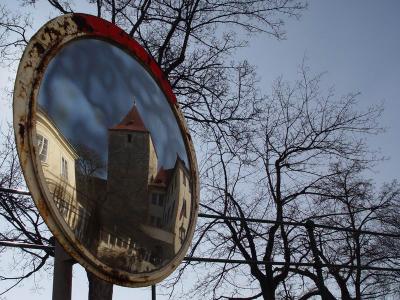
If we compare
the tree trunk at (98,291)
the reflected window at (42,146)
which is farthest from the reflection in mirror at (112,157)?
the tree trunk at (98,291)

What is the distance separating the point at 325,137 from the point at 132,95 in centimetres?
1077

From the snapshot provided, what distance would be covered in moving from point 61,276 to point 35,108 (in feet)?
1.55

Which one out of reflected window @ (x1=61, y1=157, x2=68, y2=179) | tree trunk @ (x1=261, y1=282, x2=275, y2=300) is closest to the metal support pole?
reflected window @ (x1=61, y1=157, x2=68, y2=179)

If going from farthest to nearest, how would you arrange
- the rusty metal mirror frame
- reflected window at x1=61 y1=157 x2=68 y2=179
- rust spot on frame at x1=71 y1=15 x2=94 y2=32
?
rust spot on frame at x1=71 y1=15 x2=94 y2=32, reflected window at x1=61 y1=157 x2=68 y2=179, the rusty metal mirror frame

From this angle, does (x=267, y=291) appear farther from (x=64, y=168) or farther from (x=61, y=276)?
(x=64, y=168)

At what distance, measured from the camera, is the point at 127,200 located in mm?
1494

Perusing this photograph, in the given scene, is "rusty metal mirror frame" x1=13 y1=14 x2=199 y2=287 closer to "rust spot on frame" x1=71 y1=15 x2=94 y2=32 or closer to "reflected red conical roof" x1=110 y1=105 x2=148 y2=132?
"rust spot on frame" x1=71 y1=15 x2=94 y2=32

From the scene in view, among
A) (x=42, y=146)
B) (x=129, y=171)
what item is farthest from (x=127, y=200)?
(x=42, y=146)

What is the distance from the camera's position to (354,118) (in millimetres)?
11289

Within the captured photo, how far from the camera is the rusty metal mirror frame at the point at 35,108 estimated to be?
3.62ft

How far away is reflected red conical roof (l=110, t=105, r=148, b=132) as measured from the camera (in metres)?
1.54

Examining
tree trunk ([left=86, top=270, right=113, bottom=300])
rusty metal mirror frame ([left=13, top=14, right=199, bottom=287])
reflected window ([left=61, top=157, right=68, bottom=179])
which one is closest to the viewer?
rusty metal mirror frame ([left=13, top=14, right=199, bottom=287])

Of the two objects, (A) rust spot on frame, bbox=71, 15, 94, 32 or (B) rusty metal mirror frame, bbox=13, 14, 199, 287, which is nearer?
(B) rusty metal mirror frame, bbox=13, 14, 199, 287

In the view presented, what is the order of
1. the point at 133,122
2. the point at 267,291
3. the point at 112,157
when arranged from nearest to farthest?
the point at 112,157 < the point at 133,122 < the point at 267,291
